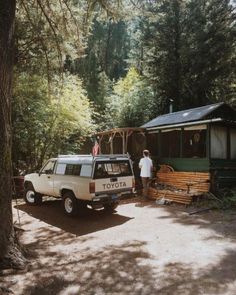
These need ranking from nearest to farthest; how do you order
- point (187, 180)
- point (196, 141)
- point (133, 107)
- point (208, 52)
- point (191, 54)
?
point (187, 180) → point (196, 141) → point (208, 52) → point (191, 54) → point (133, 107)

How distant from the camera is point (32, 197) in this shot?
12.3m

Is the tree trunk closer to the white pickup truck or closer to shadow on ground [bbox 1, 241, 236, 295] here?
shadow on ground [bbox 1, 241, 236, 295]

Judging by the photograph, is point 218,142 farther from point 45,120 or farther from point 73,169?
point 45,120

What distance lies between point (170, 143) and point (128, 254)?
33.6 ft

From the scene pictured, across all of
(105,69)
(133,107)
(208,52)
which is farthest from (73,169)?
(105,69)

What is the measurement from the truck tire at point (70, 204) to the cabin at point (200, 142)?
220 inches

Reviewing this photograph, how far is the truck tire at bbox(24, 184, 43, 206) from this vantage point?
1219cm

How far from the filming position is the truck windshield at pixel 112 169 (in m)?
9.52

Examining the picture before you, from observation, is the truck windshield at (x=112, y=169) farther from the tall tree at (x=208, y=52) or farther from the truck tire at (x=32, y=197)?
the tall tree at (x=208, y=52)

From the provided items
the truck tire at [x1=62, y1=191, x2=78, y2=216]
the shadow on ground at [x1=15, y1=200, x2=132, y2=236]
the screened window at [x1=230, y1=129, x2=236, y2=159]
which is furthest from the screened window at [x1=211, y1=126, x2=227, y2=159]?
the truck tire at [x1=62, y1=191, x2=78, y2=216]

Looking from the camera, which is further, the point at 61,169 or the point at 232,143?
the point at 232,143

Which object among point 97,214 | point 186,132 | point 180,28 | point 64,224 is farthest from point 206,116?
point 180,28

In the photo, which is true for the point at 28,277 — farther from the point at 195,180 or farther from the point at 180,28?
the point at 180,28

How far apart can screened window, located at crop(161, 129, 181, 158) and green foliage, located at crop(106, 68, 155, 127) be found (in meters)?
7.72
